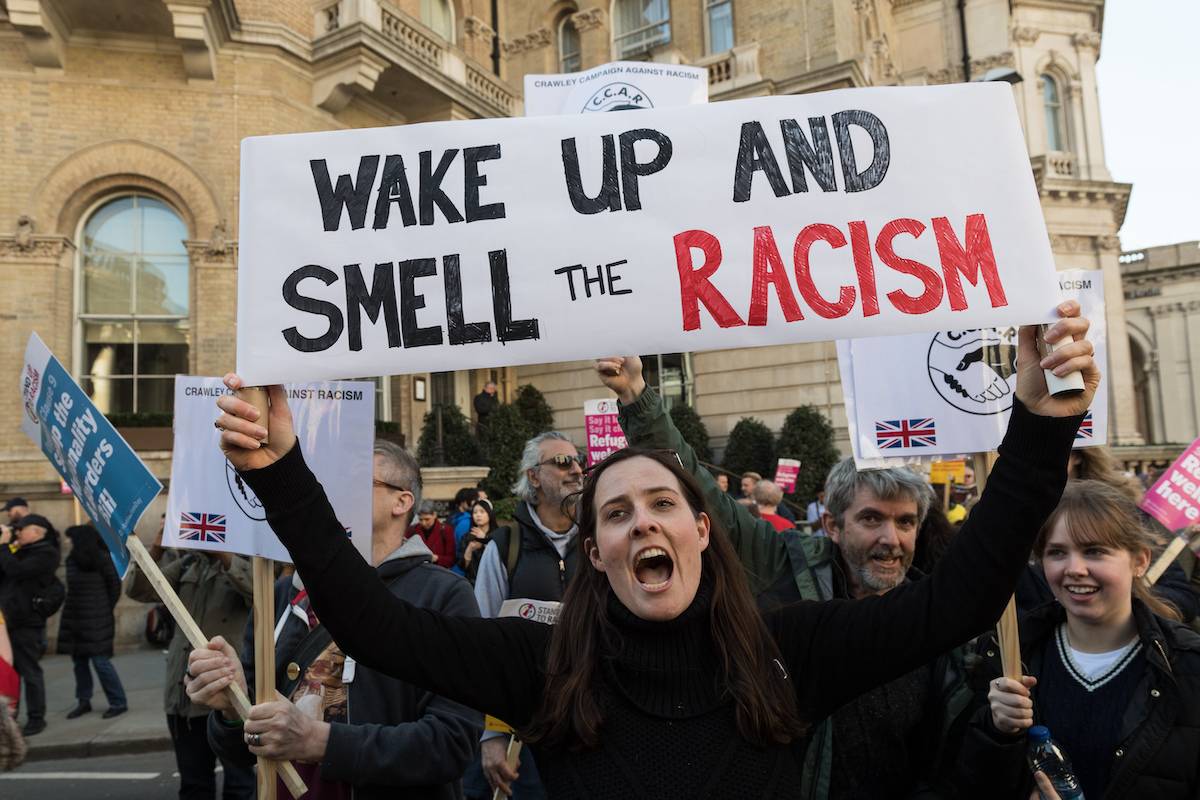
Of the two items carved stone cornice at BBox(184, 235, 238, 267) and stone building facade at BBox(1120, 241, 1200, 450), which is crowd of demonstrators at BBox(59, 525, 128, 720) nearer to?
carved stone cornice at BBox(184, 235, 238, 267)

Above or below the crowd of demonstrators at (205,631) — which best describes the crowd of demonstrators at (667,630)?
above

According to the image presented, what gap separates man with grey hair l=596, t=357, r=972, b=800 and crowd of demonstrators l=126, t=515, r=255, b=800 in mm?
2900

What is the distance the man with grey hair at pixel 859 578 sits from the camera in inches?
95.2

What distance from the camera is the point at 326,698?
2.70 meters

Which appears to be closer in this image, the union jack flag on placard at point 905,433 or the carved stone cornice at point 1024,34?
the union jack flag on placard at point 905,433

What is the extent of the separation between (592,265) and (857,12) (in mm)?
21432

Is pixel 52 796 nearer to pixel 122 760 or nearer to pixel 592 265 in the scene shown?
pixel 122 760

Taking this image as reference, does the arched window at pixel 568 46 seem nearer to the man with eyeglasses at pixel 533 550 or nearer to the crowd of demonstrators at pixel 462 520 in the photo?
the crowd of demonstrators at pixel 462 520

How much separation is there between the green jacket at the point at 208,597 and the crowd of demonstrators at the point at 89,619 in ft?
11.2

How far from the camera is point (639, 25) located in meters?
22.0

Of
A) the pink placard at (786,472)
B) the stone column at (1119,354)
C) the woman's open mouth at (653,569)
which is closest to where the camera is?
the woman's open mouth at (653,569)

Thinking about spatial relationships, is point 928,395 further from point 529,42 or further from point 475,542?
point 529,42

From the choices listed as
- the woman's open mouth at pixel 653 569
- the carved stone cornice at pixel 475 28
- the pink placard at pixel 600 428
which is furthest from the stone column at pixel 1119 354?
the woman's open mouth at pixel 653 569

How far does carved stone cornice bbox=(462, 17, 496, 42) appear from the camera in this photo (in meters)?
20.4
